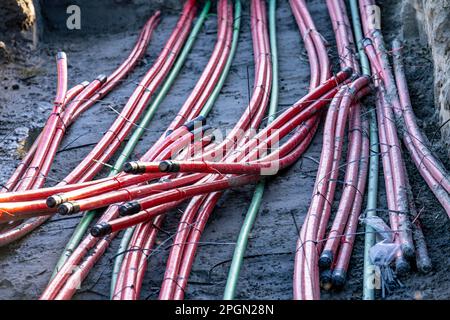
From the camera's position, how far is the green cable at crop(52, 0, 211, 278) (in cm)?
523

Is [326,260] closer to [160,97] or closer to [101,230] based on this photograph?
[101,230]

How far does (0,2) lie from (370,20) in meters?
3.80

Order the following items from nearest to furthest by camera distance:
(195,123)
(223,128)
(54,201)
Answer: (54,201) < (195,123) < (223,128)

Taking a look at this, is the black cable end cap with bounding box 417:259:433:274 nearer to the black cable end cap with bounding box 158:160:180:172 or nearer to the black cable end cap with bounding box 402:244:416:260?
the black cable end cap with bounding box 402:244:416:260

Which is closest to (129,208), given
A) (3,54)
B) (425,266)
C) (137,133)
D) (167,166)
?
(167,166)

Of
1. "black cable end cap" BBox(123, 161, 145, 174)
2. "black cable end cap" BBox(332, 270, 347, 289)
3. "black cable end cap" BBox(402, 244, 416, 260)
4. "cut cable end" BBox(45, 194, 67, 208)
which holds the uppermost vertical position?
"black cable end cap" BBox(123, 161, 145, 174)

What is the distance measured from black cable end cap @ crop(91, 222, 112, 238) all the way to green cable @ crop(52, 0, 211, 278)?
1.38 feet

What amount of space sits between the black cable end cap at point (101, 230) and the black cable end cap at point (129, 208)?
0.51 feet

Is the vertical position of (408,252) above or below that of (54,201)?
below

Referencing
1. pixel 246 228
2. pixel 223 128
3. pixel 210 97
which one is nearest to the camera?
pixel 246 228

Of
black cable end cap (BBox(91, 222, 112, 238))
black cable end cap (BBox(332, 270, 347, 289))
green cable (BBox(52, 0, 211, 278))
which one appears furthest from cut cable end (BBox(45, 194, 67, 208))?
black cable end cap (BBox(332, 270, 347, 289))

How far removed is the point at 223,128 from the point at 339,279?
2.25 m

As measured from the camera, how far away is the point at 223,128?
6.52m
